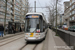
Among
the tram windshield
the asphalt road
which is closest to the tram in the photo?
the tram windshield

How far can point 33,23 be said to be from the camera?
1039 centimetres

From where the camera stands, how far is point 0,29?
1509cm

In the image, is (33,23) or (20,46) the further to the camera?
(33,23)

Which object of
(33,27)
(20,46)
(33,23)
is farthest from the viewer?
(33,23)

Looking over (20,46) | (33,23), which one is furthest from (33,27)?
(20,46)

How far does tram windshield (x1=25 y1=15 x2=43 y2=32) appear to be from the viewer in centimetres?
1027

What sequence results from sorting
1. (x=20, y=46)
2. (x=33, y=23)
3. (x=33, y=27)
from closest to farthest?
(x=20, y=46)
(x=33, y=27)
(x=33, y=23)

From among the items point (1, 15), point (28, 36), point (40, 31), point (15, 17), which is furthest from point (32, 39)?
point (15, 17)

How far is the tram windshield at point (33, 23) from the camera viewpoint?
1027 cm

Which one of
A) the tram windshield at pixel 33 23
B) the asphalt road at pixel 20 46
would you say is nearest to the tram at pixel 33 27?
the tram windshield at pixel 33 23

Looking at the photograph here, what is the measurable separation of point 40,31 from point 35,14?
1893 mm

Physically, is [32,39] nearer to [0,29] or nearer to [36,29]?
[36,29]

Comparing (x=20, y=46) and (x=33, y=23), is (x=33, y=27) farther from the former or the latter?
(x=20, y=46)

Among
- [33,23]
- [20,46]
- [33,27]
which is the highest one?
[33,23]
